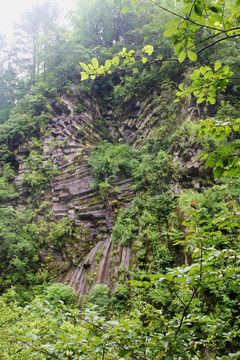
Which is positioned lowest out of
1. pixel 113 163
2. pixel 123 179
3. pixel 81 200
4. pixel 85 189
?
pixel 81 200

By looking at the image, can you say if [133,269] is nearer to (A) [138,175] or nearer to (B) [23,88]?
(A) [138,175]

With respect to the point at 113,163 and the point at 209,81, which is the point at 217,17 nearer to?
the point at 209,81

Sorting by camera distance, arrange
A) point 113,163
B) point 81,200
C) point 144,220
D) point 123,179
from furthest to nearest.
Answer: point 81,200
point 113,163
point 123,179
point 144,220

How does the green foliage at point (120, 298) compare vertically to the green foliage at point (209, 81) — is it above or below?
below

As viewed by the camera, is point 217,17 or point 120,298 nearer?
point 217,17

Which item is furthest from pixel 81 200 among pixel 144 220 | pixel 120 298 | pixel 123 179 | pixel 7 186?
pixel 120 298

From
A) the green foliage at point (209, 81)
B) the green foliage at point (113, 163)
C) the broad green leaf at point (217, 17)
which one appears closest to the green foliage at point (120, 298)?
the green foliage at point (113, 163)

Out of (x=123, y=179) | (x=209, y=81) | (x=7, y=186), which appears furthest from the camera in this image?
(x=7, y=186)

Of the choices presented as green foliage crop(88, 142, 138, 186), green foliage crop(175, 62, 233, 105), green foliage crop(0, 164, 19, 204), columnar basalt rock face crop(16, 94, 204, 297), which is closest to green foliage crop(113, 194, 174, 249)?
columnar basalt rock face crop(16, 94, 204, 297)

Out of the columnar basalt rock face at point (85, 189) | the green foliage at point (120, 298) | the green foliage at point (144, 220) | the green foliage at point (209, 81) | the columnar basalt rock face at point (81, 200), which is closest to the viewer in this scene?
the green foliage at point (209, 81)

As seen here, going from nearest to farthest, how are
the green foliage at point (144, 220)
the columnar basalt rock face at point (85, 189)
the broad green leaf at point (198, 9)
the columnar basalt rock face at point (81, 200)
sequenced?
the broad green leaf at point (198, 9)
the green foliage at point (144, 220)
the columnar basalt rock face at point (81, 200)
the columnar basalt rock face at point (85, 189)

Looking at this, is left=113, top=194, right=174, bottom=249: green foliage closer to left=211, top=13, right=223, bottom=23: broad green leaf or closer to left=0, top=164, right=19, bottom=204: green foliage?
left=211, top=13, right=223, bottom=23: broad green leaf

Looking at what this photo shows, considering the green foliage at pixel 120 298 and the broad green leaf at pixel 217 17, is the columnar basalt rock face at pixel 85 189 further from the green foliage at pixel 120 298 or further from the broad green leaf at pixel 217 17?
the broad green leaf at pixel 217 17

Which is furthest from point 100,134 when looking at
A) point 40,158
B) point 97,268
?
point 97,268
